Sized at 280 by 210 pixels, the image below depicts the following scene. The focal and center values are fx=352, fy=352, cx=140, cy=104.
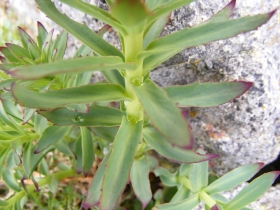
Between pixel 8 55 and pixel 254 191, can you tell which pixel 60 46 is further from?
pixel 254 191

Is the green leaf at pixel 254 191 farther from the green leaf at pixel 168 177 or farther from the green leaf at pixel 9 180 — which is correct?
the green leaf at pixel 9 180

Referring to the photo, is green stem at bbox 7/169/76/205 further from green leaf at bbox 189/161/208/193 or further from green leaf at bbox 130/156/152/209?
green leaf at bbox 189/161/208/193

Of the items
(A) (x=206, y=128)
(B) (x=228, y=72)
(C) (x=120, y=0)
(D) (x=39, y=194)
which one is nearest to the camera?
(C) (x=120, y=0)

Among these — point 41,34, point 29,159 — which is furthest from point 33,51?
point 29,159

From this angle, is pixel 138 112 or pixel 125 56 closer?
pixel 125 56

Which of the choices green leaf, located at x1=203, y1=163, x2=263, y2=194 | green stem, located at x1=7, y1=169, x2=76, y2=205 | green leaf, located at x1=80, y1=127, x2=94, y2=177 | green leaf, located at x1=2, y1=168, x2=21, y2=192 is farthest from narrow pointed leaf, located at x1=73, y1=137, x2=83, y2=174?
green leaf, located at x1=203, y1=163, x2=263, y2=194

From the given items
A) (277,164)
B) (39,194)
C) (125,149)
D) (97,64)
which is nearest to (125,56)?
(97,64)

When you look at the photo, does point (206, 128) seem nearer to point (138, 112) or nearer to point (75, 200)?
point (138, 112)
